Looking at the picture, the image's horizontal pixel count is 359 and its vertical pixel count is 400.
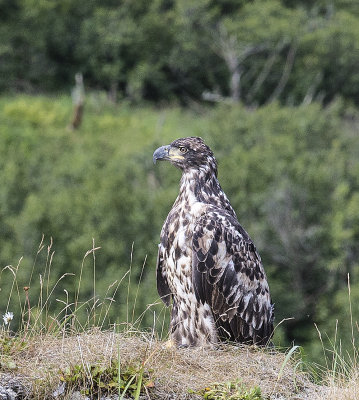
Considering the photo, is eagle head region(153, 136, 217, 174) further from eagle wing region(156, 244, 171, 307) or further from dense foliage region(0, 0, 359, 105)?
dense foliage region(0, 0, 359, 105)

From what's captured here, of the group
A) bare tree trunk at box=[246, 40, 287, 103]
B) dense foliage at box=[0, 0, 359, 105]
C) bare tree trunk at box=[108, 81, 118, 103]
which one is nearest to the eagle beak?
bare tree trunk at box=[108, 81, 118, 103]

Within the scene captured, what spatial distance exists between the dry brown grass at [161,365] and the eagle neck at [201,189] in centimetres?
141

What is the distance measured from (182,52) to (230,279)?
1814 inches

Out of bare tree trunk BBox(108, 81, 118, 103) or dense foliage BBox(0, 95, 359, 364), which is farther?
bare tree trunk BBox(108, 81, 118, 103)

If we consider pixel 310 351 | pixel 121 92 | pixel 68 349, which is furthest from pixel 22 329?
pixel 121 92

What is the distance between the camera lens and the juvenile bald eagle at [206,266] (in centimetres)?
656

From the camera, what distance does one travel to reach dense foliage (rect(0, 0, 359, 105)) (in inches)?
1961

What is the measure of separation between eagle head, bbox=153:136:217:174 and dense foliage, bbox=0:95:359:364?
1597cm

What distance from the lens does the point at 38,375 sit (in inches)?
190

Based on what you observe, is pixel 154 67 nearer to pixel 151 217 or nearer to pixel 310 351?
pixel 151 217

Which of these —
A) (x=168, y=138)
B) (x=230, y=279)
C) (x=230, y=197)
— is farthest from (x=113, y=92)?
(x=230, y=279)

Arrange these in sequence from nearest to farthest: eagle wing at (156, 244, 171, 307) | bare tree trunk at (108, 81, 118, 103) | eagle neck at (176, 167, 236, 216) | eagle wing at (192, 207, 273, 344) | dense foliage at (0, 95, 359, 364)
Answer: eagle wing at (192, 207, 273, 344) → eagle neck at (176, 167, 236, 216) → eagle wing at (156, 244, 171, 307) → dense foliage at (0, 95, 359, 364) → bare tree trunk at (108, 81, 118, 103)

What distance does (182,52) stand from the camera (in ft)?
170

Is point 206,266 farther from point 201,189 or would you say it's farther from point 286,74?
point 286,74
